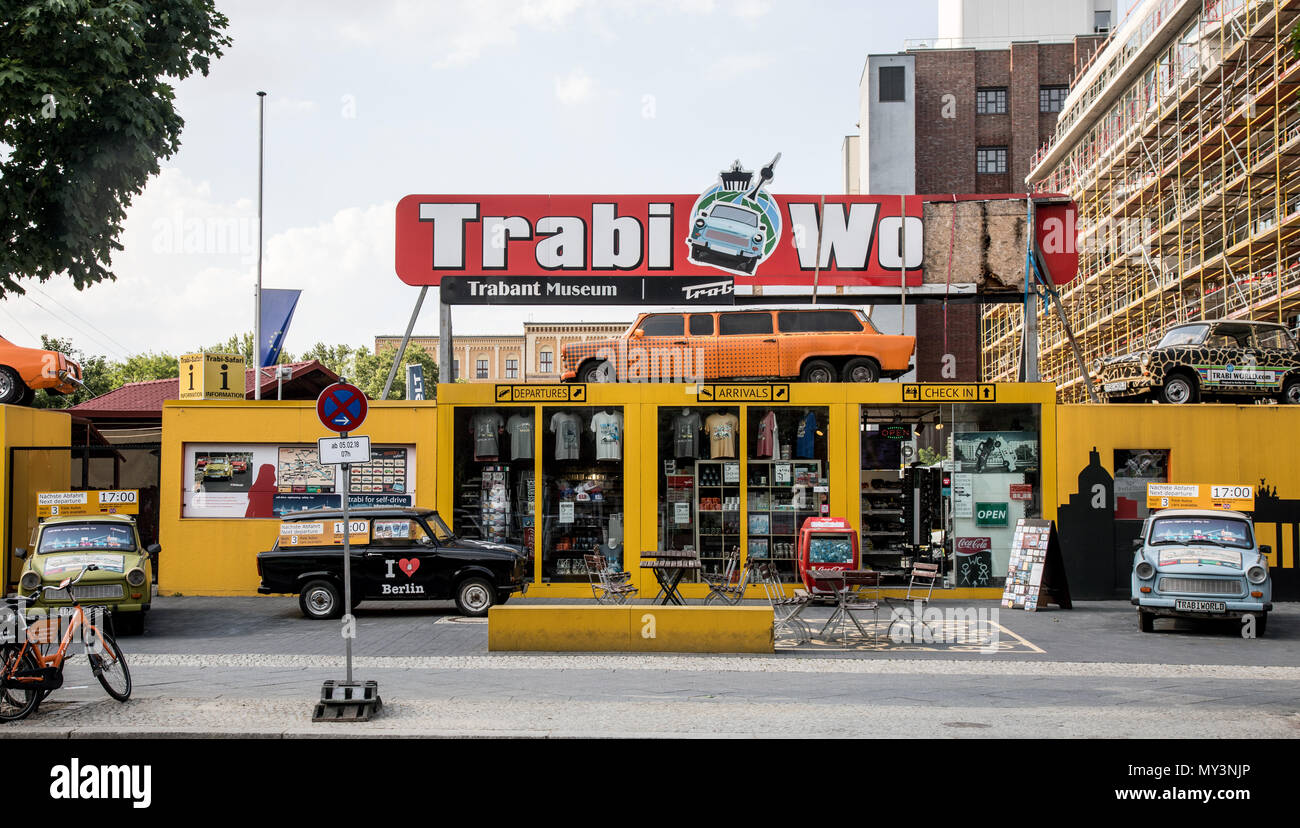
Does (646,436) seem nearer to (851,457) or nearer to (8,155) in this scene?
(851,457)

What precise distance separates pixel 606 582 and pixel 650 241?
749 cm

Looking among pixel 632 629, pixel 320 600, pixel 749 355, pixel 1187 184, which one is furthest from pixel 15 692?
pixel 1187 184

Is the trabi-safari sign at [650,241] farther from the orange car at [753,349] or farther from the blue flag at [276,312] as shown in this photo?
the blue flag at [276,312]

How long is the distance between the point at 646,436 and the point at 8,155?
11.3 m

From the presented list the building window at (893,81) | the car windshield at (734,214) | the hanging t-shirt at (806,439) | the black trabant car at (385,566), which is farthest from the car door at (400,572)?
the building window at (893,81)

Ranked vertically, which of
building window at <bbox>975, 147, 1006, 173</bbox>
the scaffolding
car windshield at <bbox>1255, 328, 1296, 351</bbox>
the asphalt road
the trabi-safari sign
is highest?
building window at <bbox>975, 147, 1006, 173</bbox>

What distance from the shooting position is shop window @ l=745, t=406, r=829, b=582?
19.7 meters

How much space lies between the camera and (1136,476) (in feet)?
65.7

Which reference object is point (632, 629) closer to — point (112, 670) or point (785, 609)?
point (785, 609)

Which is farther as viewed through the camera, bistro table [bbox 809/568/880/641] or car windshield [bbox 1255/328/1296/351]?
car windshield [bbox 1255/328/1296/351]

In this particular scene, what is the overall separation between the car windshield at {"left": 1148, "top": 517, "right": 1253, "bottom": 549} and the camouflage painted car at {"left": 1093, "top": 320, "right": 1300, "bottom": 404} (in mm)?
6512

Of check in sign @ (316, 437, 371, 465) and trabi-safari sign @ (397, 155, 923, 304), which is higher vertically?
trabi-safari sign @ (397, 155, 923, 304)

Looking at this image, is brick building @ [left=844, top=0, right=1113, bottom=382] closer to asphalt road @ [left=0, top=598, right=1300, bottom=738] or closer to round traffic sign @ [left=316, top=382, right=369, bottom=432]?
asphalt road @ [left=0, top=598, right=1300, bottom=738]

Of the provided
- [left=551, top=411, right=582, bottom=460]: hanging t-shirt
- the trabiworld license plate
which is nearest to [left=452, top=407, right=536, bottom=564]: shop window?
[left=551, top=411, right=582, bottom=460]: hanging t-shirt
